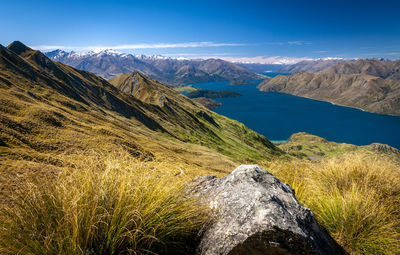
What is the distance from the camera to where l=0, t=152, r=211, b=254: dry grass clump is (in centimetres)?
289

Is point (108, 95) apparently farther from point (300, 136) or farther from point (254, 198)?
point (300, 136)

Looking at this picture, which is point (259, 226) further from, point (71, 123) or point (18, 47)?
point (18, 47)

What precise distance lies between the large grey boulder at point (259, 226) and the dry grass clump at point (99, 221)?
45cm

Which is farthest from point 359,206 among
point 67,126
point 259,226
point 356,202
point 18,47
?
point 18,47

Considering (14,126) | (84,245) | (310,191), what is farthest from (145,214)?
(14,126)

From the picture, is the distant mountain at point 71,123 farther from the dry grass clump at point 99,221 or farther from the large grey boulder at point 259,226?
the large grey boulder at point 259,226

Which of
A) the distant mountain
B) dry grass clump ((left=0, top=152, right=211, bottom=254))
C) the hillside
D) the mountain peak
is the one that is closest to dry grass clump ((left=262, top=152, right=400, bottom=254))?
dry grass clump ((left=0, top=152, right=211, bottom=254))

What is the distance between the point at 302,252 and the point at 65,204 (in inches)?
158

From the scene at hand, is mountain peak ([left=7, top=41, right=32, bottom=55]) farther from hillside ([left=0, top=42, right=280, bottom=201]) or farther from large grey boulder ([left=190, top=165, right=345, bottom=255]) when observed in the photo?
large grey boulder ([left=190, top=165, right=345, bottom=255])

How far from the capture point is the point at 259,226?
3.51m

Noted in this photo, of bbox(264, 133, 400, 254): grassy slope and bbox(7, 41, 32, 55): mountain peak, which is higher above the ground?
bbox(7, 41, 32, 55): mountain peak

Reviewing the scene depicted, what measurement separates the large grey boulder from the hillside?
A: 10.8 ft

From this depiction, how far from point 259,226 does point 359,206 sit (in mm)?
3357

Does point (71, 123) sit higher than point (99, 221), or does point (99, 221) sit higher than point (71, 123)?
point (99, 221)
